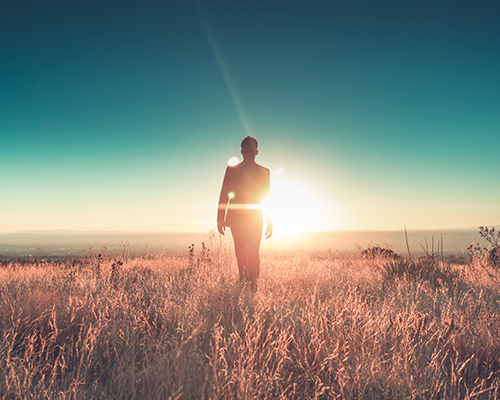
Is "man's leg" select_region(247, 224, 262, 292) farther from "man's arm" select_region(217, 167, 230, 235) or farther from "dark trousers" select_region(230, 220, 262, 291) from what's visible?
"man's arm" select_region(217, 167, 230, 235)

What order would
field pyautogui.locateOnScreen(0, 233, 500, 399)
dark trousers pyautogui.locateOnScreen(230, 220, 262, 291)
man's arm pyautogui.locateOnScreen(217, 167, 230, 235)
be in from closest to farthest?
field pyautogui.locateOnScreen(0, 233, 500, 399) → dark trousers pyautogui.locateOnScreen(230, 220, 262, 291) → man's arm pyautogui.locateOnScreen(217, 167, 230, 235)

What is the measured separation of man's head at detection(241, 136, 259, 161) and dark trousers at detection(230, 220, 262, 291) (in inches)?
38.8

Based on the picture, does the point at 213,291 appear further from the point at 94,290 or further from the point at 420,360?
the point at 420,360

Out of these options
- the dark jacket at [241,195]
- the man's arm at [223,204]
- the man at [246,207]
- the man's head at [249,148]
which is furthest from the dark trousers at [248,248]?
the man's head at [249,148]

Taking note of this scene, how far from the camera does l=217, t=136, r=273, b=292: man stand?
4348 millimetres

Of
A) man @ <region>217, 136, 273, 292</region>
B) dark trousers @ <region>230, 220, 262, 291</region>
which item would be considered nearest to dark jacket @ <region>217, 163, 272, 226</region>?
man @ <region>217, 136, 273, 292</region>

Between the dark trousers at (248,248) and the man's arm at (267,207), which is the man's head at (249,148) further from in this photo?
the dark trousers at (248,248)

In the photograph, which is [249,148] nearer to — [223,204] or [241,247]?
[223,204]

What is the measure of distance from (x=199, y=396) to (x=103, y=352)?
108 centimetres

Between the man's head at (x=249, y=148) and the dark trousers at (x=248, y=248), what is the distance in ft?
3.24

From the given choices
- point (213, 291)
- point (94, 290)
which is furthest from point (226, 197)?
point (94, 290)

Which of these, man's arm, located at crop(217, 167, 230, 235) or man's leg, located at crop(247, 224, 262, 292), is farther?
man's arm, located at crop(217, 167, 230, 235)

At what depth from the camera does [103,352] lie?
7.49ft

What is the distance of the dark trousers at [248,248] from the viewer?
14.2 ft
